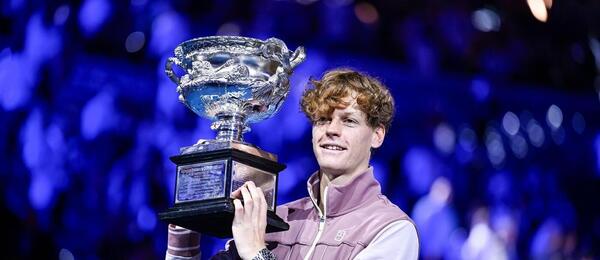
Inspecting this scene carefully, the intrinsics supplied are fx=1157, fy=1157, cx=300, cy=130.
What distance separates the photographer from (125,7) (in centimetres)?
491

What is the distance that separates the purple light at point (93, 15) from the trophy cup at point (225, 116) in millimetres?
2033

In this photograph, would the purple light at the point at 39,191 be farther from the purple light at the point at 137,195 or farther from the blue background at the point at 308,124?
the purple light at the point at 137,195

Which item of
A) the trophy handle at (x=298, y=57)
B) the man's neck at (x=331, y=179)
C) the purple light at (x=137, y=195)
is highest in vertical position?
the trophy handle at (x=298, y=57)

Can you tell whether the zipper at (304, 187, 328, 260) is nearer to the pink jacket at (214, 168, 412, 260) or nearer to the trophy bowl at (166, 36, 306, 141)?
the pink jacket at (214, 168, 412, 260)

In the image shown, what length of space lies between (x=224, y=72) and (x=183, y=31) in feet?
7.01

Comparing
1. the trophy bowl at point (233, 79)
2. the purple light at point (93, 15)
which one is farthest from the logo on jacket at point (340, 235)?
the purple light at point (93, 15)

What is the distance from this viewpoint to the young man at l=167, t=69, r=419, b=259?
262 centimetres

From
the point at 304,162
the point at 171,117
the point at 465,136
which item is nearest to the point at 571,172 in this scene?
the point at 465,136

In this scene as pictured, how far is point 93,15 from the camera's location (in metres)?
4.90

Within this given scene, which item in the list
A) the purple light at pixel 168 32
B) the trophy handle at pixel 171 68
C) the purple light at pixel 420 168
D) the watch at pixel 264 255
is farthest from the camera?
the purple light at pixel 420 168

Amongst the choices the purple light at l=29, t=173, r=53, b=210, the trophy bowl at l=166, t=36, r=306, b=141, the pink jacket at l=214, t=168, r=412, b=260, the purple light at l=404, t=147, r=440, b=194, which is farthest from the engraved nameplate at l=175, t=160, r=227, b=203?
the purple light at l=404, t=147, r=440, b=194

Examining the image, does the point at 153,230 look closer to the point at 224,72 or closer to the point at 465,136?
the point at 465,136

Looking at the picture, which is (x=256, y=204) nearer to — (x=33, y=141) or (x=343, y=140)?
(x=343, y=140)

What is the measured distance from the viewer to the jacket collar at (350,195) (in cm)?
272
